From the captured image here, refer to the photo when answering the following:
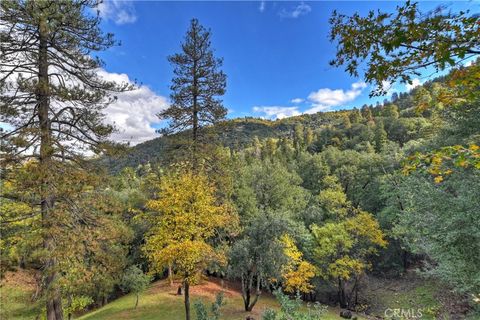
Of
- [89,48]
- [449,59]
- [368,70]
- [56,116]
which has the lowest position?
[449,59]

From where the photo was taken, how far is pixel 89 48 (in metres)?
8.30

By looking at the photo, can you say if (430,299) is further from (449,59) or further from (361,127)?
(361,127)

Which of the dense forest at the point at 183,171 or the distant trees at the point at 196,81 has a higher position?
the distant trees at the point at 196,81

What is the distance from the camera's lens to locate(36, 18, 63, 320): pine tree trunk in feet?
23.2

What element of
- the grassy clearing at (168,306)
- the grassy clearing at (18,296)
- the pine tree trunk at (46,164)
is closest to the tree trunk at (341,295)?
the grassy clearing at (168,306)

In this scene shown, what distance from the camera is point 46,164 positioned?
7.15 m

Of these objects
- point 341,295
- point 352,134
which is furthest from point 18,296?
point 352,134

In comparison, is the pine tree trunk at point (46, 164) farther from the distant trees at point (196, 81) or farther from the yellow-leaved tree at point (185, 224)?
the distant trees at point (196, 81)

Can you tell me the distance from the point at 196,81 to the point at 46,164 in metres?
10.2

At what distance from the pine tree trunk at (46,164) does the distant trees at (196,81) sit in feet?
27.1

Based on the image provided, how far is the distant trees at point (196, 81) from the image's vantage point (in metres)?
15.9

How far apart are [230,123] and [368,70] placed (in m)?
13.5

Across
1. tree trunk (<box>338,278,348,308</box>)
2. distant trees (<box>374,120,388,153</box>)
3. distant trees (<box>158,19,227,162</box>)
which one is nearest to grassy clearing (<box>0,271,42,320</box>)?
distant trees (<box>158,19,227,162</box>)

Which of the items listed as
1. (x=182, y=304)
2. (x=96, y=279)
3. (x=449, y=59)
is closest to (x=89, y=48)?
(x=96, y=279)
